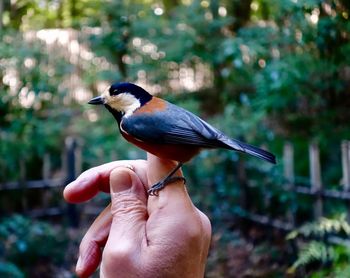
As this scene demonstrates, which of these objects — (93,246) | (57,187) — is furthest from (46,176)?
(93,246)

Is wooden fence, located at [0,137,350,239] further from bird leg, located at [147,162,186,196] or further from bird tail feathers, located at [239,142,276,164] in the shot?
bird leg, located at [147,162,186,196]

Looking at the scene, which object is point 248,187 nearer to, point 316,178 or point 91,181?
point 316,178

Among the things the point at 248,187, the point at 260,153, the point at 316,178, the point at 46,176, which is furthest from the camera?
the point at 46,176

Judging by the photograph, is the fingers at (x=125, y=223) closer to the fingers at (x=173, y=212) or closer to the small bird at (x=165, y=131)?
the fingers at (x=173, y=212)

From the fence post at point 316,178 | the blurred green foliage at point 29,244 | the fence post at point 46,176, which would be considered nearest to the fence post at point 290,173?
the fence post at point 316,178

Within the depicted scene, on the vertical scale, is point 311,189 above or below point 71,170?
above

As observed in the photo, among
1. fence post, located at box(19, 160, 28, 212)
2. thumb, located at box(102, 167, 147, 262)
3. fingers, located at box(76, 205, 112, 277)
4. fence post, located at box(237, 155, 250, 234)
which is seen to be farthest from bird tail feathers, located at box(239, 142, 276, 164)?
fence post, located at box(19, 160, 28, 212)

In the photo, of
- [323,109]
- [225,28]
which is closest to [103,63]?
[225,28]
